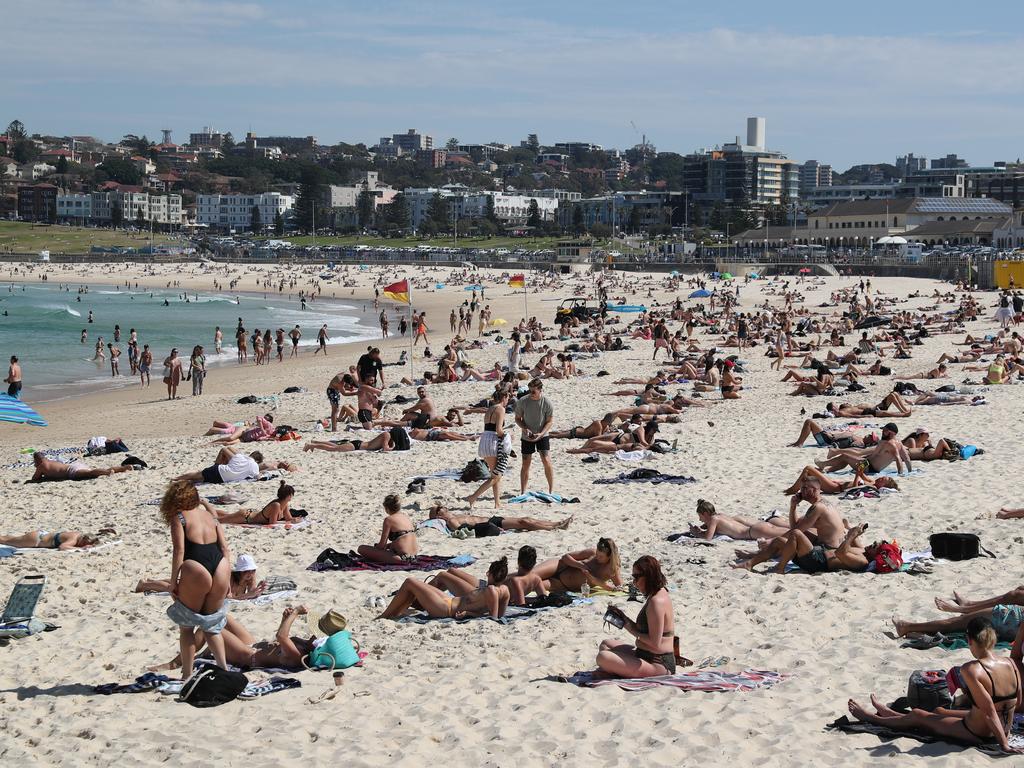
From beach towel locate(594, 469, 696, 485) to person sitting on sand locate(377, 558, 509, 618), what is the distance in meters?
4.30

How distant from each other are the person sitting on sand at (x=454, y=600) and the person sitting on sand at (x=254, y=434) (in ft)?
25.1

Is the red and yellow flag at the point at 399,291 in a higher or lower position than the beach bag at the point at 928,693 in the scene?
higher

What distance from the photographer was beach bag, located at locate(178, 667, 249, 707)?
573cm

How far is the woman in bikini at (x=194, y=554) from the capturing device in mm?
5625

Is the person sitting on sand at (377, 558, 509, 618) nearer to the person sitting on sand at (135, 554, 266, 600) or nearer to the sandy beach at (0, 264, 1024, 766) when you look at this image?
the sandy beach at (0, 264, 1024, 766)

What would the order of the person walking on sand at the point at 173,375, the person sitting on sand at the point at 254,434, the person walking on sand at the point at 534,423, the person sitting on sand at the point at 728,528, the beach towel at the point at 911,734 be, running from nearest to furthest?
the beach towel at the point at 911,734 < the person sitting on sand at the point at 728,528 < the person walking on sand at the point at 534,423 < the person sitting on sand at the point at 254,434 < the person walking on sand at the point at 173,375

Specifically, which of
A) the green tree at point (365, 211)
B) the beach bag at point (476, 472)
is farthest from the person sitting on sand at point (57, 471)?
the green tree at point (365, 211)

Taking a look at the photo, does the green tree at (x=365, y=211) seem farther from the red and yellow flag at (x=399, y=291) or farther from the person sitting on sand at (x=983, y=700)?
the person sitting on sand at (x=983, y=700)

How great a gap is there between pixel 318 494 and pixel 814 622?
5.60 m

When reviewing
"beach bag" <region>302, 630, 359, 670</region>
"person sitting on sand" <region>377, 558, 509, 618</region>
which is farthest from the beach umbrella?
"beach bag" <region>302, 630, 359, 670</region>

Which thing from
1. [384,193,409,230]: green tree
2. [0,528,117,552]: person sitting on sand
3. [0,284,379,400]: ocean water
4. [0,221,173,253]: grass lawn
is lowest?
[0,284,379,400]: ocean water

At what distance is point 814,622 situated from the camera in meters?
6.77

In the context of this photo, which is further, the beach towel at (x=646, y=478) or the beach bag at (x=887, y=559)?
the beach towel at (x=646, y=478)

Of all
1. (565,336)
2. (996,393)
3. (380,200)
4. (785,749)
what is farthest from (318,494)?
(380,200)
